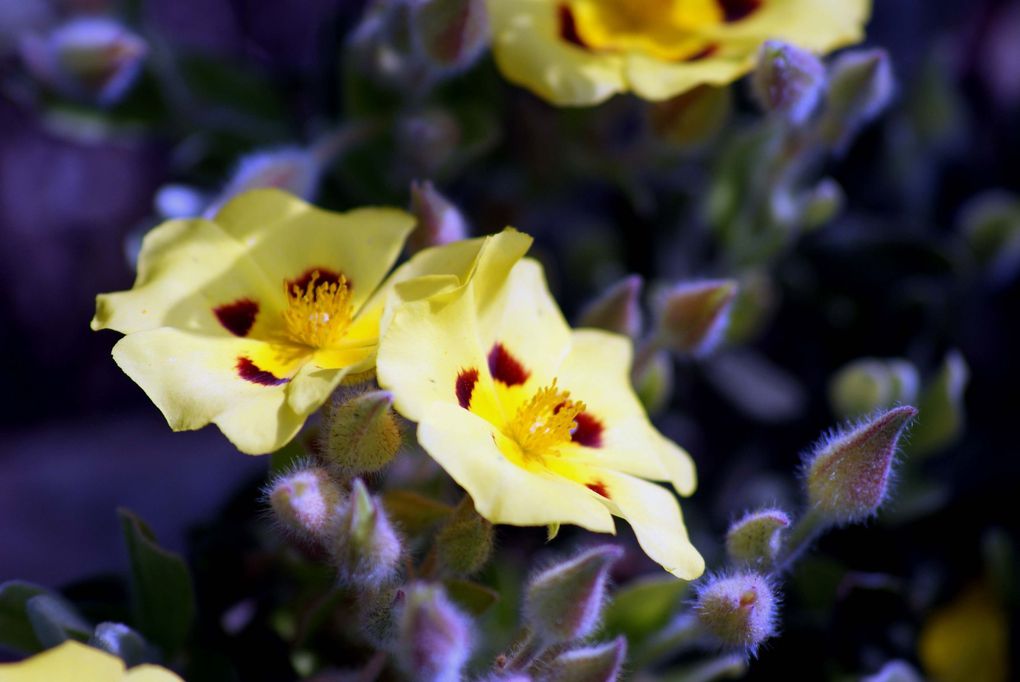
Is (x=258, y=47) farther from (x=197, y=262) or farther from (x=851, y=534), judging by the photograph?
(x=851, y=534)

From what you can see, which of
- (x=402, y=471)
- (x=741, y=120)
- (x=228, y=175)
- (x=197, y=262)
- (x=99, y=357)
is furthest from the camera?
(x=99, y=357)

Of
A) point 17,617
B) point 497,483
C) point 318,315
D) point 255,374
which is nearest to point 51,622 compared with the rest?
point 17,617

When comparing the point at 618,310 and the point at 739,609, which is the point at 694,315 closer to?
the point at 618,310

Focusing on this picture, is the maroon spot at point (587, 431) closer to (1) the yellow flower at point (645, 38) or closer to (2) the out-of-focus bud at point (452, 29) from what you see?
(1) the yellow flower at point (645, 38)

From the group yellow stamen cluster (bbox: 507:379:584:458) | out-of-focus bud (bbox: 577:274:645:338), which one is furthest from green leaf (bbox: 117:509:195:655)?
out-of-focus bud (bbox: 577:274:645:338)

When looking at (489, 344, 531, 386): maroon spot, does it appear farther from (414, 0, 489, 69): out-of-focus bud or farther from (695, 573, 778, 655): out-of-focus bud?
(414, 0, 489, 69): out-of-focus bud

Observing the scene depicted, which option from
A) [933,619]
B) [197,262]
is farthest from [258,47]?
[933,619]
